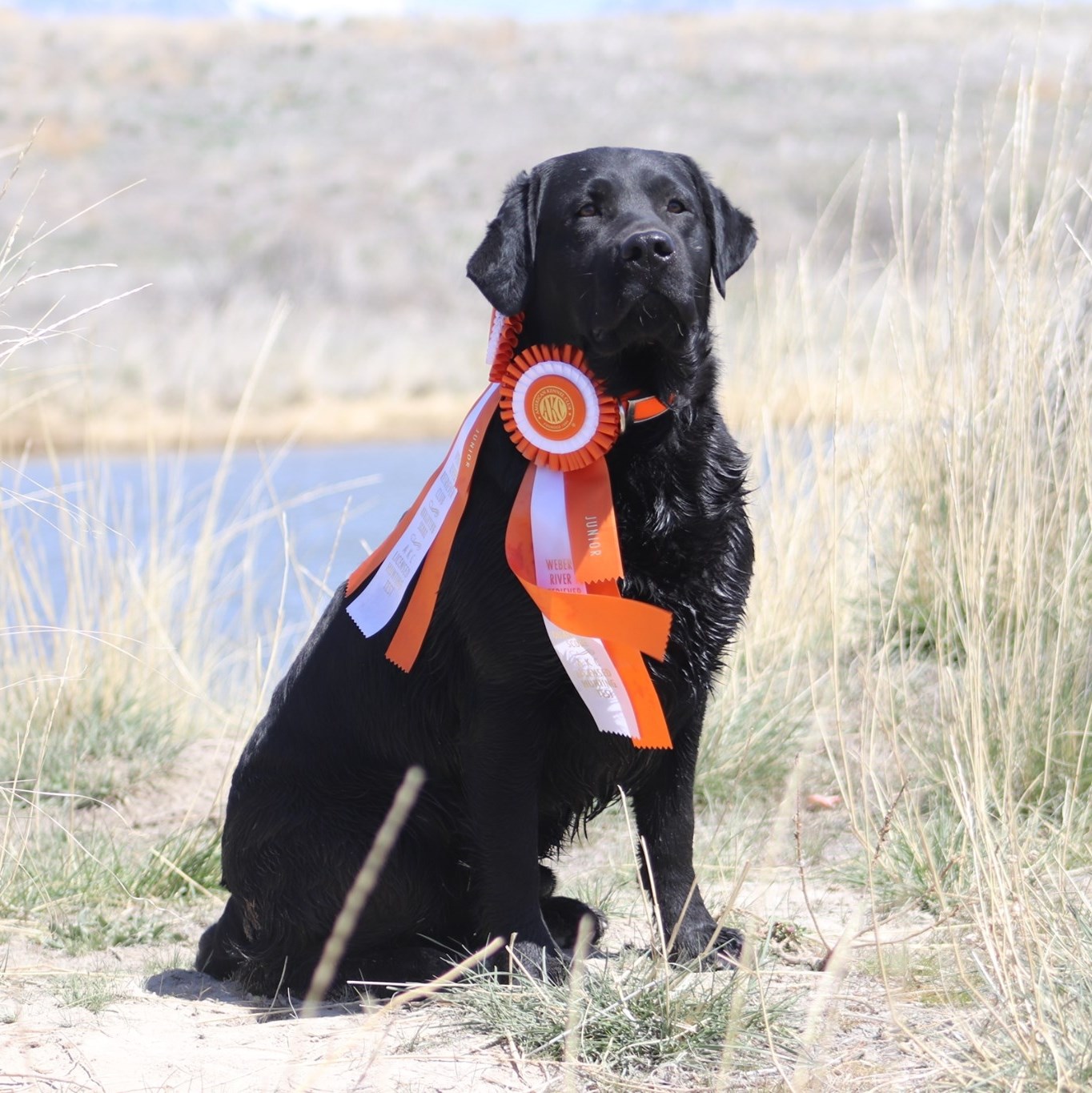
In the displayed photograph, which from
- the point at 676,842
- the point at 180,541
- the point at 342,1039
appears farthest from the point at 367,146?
the point at 342,1039

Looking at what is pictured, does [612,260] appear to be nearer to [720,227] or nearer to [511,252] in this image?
[511,252]

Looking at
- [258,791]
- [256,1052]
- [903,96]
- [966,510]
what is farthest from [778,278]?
[903,96]

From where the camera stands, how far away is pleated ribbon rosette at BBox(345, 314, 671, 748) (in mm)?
2467

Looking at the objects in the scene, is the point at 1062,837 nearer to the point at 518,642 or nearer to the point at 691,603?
the point at 691,603

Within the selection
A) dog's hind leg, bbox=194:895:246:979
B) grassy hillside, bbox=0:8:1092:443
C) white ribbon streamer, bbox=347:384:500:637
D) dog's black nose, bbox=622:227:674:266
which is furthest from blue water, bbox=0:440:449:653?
grassy hillside, bbox=0:8:1092:443

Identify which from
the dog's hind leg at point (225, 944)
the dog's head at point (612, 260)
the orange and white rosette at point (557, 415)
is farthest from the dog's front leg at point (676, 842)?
the dog's hind leg at point (225, 944)

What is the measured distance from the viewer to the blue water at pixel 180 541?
436 centimetres

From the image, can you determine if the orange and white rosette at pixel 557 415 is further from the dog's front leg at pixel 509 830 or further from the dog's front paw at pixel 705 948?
the dog's front paw at pixel 705 948

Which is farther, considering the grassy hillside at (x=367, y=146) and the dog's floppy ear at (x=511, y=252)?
the grassy hillside at (x=367, y=146)

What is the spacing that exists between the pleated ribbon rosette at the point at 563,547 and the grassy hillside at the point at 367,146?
11.8 meters

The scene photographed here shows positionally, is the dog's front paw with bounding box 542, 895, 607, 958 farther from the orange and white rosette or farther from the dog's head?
the dog's head

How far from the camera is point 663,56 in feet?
140

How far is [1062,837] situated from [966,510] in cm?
105

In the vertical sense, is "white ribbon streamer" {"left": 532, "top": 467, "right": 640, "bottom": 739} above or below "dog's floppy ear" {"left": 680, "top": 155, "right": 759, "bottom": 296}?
below
